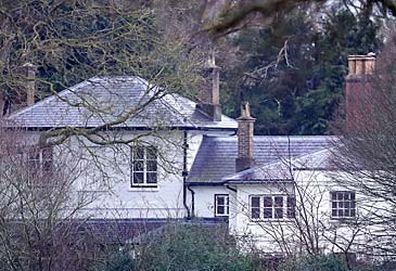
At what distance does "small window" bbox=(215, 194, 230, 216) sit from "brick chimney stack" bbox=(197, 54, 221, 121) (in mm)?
3119

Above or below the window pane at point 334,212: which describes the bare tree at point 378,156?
above

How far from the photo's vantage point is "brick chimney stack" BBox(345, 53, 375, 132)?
78.2 ft

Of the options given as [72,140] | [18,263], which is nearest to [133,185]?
[72,140]

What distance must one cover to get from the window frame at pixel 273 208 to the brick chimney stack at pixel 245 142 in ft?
14.7

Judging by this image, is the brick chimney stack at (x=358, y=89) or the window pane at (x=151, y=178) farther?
the window pane at (x=151, y=178)

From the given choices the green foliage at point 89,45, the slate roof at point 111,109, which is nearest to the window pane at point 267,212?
the slate roof at point 111,109

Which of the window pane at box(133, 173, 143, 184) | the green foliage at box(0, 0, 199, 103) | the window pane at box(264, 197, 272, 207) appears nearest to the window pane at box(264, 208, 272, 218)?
the window pane at box(264, 197, 272, 207)

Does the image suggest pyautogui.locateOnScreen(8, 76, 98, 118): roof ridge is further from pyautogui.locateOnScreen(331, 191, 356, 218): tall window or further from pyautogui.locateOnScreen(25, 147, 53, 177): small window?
pyautogui.locateOnScreen(331, 191, 356, 218): tall window

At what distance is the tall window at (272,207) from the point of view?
23.2 meters

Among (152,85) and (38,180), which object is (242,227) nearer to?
(152,85)

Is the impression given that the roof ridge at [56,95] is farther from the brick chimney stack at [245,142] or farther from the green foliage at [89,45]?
the brick chimney stack at [245,142]

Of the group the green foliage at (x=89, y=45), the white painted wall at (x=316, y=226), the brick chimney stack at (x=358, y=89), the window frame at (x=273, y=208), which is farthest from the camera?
the green foliage at (x=89, y=45)

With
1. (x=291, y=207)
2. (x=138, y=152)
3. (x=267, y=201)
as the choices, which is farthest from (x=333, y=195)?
(x=138, y=152)

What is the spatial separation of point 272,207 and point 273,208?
0.31 m
